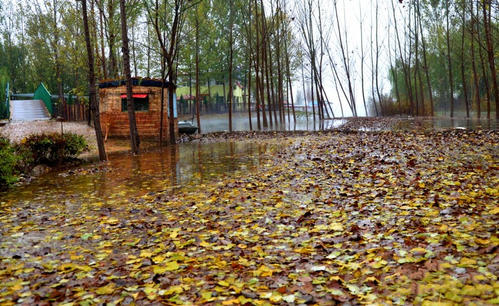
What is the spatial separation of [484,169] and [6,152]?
10.4m

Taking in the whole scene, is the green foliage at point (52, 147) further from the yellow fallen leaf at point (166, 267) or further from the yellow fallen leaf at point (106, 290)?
the yellow fallen leaf at point (106, 290)

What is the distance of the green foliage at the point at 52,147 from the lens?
39.9 ft

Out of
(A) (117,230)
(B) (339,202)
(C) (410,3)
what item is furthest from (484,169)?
(C) (410,3)

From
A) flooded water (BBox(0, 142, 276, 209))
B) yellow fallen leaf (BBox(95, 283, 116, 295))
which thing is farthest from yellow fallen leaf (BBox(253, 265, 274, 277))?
flooded water (BBox(0, 142, 276, 209))

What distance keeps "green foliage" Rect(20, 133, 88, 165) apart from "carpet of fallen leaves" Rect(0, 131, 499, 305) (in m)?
5.18

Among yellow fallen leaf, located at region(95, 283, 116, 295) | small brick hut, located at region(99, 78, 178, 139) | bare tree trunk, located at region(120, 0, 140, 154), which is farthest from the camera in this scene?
small brick hut, located at region(99, 78, 178, 139)

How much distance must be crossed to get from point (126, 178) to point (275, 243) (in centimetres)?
665

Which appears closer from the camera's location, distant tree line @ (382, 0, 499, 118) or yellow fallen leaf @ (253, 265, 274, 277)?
yellow fallen leaf @ (253, 265, 274, 277)

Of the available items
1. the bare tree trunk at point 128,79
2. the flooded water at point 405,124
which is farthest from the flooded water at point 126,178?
the flooded water at point 405,124

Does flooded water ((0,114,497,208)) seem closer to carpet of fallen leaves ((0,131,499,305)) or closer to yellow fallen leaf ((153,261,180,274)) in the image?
carpet of fallen leaves ((0,131,499,305))

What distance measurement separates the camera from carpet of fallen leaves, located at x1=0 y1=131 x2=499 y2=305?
3468 millimetres

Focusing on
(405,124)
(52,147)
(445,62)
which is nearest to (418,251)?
(52,147)

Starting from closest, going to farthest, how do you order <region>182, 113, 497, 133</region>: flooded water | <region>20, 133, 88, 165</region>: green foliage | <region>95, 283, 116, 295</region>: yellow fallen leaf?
1. <region>95, 283, 116, 295</region>: yellow fallen leaf
2. <region>20, 133, 88, 165</region>: green foliage
3. <region>182, 113, 497, 133</region>: flooded water

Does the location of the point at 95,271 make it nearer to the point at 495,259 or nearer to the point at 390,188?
the point at 495,259
